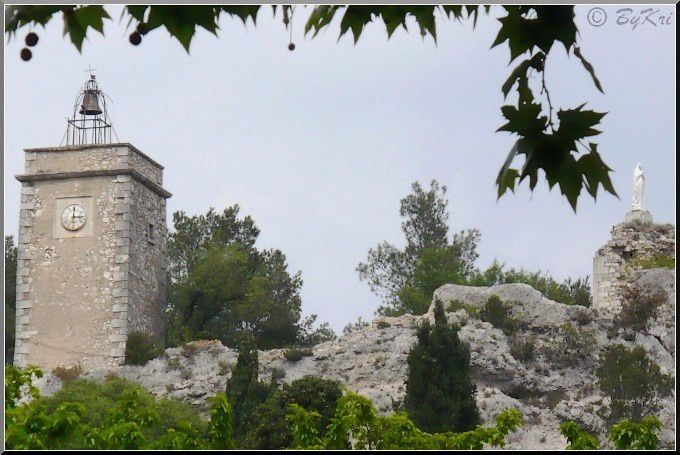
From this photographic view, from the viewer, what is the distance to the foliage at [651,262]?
25.2 metres

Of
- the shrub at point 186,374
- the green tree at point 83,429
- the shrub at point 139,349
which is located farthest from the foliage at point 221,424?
the shrub at point 139,349

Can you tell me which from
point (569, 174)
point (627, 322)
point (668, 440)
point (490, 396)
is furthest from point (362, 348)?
point (569, 174)

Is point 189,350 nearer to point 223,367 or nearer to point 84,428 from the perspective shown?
point 223,367

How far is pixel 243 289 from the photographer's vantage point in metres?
26.7

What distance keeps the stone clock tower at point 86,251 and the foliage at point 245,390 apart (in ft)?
10.9

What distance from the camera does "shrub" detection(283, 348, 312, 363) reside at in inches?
954

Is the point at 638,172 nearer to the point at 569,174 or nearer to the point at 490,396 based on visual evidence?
the point at 490,396

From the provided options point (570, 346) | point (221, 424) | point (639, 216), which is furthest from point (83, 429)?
point (639, 216)

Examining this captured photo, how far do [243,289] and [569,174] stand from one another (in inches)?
936

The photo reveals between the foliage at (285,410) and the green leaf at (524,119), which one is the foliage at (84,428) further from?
the foliage at (285,410)

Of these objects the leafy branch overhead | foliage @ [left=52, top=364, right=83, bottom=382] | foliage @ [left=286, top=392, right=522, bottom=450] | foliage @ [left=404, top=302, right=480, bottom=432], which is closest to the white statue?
foliage @ [left=404, top=302, right=480, bottom=432]

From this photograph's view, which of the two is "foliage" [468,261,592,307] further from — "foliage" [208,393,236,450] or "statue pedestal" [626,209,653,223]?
"foliage" [208,393,236,450]

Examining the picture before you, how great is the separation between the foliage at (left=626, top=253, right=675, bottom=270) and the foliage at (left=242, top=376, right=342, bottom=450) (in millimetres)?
9372

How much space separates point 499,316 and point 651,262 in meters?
3.16
